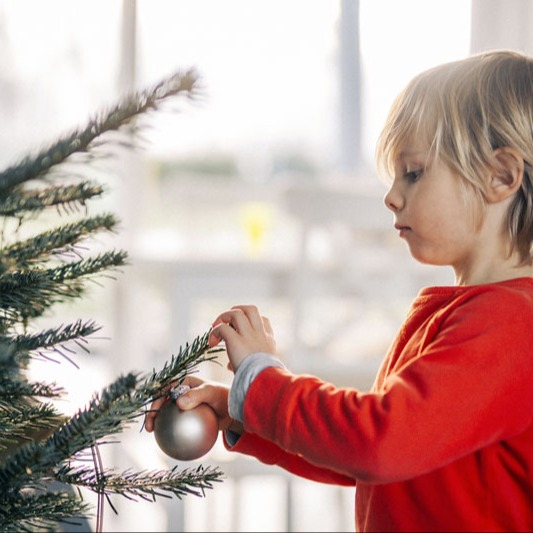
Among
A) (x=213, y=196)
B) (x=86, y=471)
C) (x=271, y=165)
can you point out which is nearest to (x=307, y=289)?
(x=213, y=196)

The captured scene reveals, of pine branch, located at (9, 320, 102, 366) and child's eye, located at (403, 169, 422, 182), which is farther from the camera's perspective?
child's eye, located at (403, 169, 422, 182)

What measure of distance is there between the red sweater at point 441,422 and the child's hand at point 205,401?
73 millimetres

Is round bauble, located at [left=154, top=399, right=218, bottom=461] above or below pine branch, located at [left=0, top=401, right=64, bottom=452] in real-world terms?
below

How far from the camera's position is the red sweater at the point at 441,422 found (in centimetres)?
74

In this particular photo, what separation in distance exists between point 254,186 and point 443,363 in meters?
2.31

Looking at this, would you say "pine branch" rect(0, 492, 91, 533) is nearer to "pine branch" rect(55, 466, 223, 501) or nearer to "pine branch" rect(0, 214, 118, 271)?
"pine branch" rect(55, 466, 223, 501)

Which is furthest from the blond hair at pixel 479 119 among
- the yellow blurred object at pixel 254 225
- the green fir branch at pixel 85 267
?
the yellow blurred object at pixel 254 225

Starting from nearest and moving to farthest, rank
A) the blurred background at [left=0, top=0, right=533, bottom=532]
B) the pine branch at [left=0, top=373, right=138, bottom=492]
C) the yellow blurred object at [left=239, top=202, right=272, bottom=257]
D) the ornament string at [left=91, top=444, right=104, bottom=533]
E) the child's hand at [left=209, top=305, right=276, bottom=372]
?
the pine branch at [left=0, top=373, right=138, bottom=492] → the ornament string at [left=91, top=444, right=104, bottom=533] → the child's hand at [left=209, top=305, right=276, bottom=372] → the blurred background at [left=0, top=0, right=533, bottom=532] → the yellow blurred object at [left=239, top=202, right=272, bottom=257]

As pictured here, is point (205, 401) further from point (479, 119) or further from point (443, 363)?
point (479, 119)

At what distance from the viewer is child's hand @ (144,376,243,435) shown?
835 millimetres

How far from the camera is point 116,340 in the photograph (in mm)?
2766

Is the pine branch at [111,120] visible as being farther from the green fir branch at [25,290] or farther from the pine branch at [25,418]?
Result: the pine branch at [25,418]

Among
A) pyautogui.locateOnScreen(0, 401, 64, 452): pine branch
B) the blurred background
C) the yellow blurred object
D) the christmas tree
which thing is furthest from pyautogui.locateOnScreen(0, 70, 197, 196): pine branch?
the yellow blurred object

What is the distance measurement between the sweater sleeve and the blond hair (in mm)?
152
